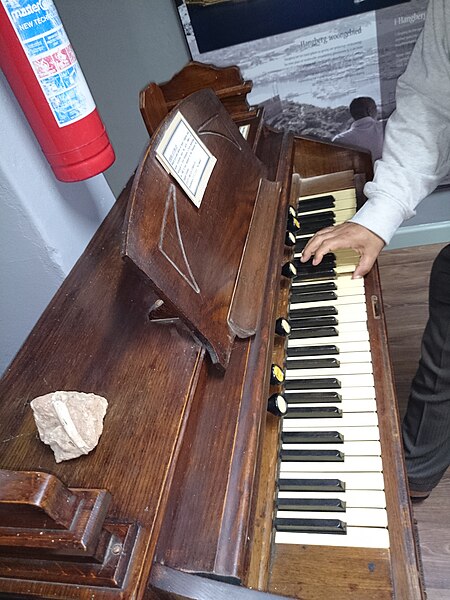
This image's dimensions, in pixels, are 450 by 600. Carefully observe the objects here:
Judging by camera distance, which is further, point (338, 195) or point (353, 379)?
point (338, 195)

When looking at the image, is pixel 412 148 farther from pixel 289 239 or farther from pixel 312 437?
pixel 312 437

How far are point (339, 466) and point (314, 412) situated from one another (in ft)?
0.37

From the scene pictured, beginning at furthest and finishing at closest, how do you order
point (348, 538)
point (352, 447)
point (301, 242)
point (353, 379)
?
point (301, 242) → point (353, 379) → point (352, 447) → point (348, 538)

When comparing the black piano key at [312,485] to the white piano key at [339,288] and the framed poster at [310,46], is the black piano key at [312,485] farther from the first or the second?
the framed poster at [310,46]

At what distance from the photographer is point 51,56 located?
38.1 inches

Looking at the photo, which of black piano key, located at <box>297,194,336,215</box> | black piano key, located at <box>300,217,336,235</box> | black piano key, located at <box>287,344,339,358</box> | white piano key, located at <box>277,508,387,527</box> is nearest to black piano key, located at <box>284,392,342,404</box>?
black piano key, located at <box>287,344,339,358</box>

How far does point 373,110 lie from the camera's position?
1951 millimetres

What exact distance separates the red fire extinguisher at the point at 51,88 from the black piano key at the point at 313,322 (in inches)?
23.1

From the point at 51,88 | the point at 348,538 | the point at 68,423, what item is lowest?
the point at 348,538

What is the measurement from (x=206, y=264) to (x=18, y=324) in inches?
29.4

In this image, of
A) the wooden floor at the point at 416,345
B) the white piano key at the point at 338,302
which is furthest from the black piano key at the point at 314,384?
the wooden floor at the point at 416,345

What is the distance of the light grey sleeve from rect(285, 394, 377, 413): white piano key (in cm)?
44

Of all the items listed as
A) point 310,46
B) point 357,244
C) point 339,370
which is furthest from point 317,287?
point 310,46

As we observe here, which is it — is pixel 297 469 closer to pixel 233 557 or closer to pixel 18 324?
pixel 233 557
